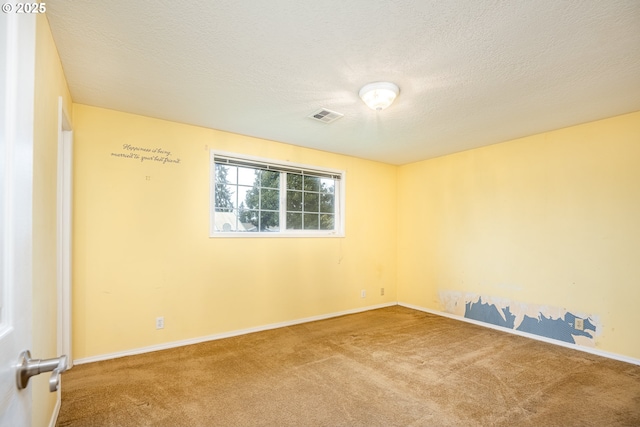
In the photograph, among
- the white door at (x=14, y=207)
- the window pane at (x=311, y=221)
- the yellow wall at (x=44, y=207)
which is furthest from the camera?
the window pane at (x=311, y=221)

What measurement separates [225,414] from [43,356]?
1.13 metres

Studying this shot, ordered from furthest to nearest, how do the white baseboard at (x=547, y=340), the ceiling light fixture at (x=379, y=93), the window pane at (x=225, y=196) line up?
the window pane at (x=225, y=196) < the white baseboard at (x=547, y=340) < the ceiling light fixture at (x=379, y=93)

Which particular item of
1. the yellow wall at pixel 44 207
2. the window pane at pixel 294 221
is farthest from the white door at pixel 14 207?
the window pane at pixel 294 221

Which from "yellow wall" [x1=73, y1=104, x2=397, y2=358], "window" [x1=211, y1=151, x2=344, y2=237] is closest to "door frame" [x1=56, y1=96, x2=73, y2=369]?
"yellow wall" [x1=73, y1=104, x2=397, y2=358]

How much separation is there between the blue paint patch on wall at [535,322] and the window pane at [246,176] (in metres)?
3.40

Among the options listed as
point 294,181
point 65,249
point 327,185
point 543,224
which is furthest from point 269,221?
point 543,224

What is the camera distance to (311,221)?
440 centimetres

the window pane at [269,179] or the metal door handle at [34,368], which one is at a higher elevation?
the window pane at [269,179]

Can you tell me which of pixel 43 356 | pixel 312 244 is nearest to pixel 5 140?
pixel 43 356

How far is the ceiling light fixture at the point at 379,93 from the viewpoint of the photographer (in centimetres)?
240

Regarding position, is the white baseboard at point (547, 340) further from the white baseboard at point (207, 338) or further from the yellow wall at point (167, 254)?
the yellow wall at point (167, 254)

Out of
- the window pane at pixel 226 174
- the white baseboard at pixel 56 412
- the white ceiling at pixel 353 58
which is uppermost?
the white ceiling at pixel 353 58

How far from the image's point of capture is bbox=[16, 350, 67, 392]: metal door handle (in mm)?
627

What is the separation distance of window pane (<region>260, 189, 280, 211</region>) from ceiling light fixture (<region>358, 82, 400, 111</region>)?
190cm
